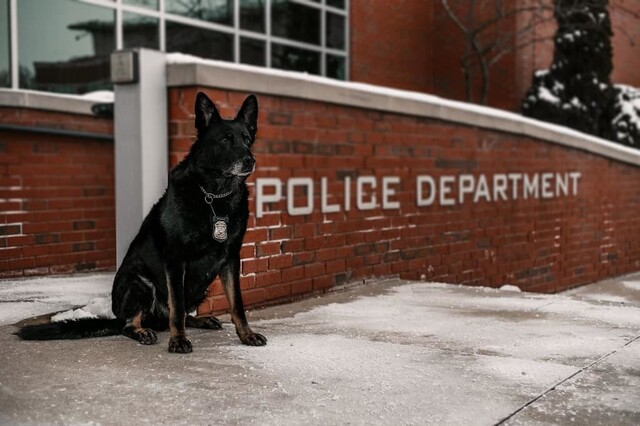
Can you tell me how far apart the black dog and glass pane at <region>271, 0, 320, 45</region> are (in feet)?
28.9

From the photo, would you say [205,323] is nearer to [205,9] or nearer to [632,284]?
[632,284]

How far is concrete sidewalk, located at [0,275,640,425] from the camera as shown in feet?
9.78

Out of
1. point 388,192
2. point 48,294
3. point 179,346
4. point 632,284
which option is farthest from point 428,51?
point 179,346

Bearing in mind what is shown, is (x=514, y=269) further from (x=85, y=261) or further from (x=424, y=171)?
(x=85, y=261)

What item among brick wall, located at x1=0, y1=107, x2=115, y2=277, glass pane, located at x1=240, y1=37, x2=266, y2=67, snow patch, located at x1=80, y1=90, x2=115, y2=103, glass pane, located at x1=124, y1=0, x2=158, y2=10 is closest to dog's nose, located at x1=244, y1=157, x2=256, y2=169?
brick wall, located at x1=0, y1=107, x2=115, y2=277

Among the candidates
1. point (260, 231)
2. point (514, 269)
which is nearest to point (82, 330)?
point (260, 231)

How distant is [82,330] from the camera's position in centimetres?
423

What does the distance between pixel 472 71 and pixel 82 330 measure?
12431mm

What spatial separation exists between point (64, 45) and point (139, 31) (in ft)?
4.35

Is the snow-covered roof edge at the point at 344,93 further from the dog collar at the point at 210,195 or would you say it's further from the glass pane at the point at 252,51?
the glass pane at the point at 252,51

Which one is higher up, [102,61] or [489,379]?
[102,61]

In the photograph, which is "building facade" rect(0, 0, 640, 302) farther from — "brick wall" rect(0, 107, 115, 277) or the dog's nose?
the dog's nose

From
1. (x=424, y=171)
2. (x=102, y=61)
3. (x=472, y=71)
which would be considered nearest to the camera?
(x=424, y=171)

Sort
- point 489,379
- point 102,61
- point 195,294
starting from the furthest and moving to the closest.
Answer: point 102,61 < point 195,294 < point 489,379
